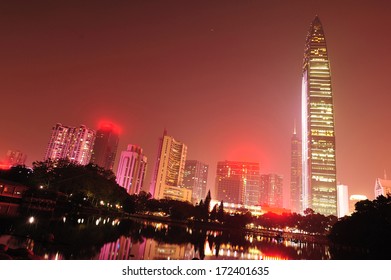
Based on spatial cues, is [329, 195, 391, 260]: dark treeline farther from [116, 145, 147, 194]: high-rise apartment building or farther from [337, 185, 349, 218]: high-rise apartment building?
[116, 145, 147, 194]: high-rise apartment building

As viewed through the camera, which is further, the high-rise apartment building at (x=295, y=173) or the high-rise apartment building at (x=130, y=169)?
the high-rise apartment building at (x=295, y=173)

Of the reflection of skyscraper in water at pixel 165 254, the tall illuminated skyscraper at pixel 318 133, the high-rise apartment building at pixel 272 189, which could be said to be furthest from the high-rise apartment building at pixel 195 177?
the reflection of skyscraper in water at pixel 165 254

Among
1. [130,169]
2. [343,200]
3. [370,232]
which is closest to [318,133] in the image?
[343,200]

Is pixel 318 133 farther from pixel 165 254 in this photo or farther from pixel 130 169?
pixel 165 254

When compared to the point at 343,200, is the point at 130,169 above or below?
above

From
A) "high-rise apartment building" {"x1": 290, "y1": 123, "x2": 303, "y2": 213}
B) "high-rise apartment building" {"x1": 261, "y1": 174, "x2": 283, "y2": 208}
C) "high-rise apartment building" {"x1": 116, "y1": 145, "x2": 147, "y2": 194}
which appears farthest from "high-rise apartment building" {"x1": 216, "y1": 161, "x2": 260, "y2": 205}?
"high-rise apartment building" {"x1": 116, "y1": 145, "x2": 147, "y2": 194}

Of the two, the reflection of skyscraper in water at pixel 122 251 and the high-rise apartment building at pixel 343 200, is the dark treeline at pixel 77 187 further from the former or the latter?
the high-rise apartment building at pixel 343 200
